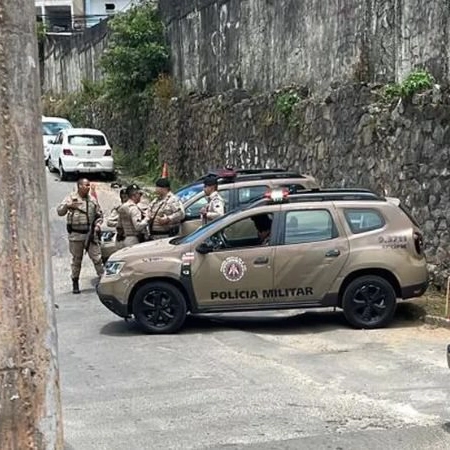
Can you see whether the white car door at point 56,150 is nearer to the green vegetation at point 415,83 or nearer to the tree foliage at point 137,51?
the tree foliage at point 137,51

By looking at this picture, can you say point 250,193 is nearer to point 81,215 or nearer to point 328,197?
point 81,215

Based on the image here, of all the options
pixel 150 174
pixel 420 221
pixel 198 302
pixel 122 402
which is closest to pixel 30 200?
pixel 122 402

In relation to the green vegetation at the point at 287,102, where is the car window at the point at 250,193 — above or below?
below

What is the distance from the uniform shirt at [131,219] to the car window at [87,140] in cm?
1363

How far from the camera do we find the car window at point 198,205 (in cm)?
1352

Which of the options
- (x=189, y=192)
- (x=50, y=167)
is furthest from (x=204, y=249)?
(x=50, y=167)

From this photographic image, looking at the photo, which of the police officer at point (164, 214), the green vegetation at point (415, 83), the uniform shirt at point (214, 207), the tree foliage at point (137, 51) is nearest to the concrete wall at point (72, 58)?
the tree foliage at point (137, 51)

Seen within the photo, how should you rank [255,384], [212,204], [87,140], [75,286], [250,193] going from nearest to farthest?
1. [255,384]
2. [212,204]
3. [75,286]
4. [250,193]
5. [87,140]

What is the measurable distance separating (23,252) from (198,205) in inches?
427

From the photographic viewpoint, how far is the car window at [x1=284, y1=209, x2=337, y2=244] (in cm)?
1027

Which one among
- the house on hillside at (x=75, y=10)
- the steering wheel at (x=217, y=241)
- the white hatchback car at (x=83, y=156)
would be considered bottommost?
the steering wheel at (x=217, y=241)

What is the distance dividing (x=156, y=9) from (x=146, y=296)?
1895 cm

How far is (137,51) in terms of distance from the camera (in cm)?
2609

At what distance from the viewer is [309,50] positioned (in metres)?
16.7
